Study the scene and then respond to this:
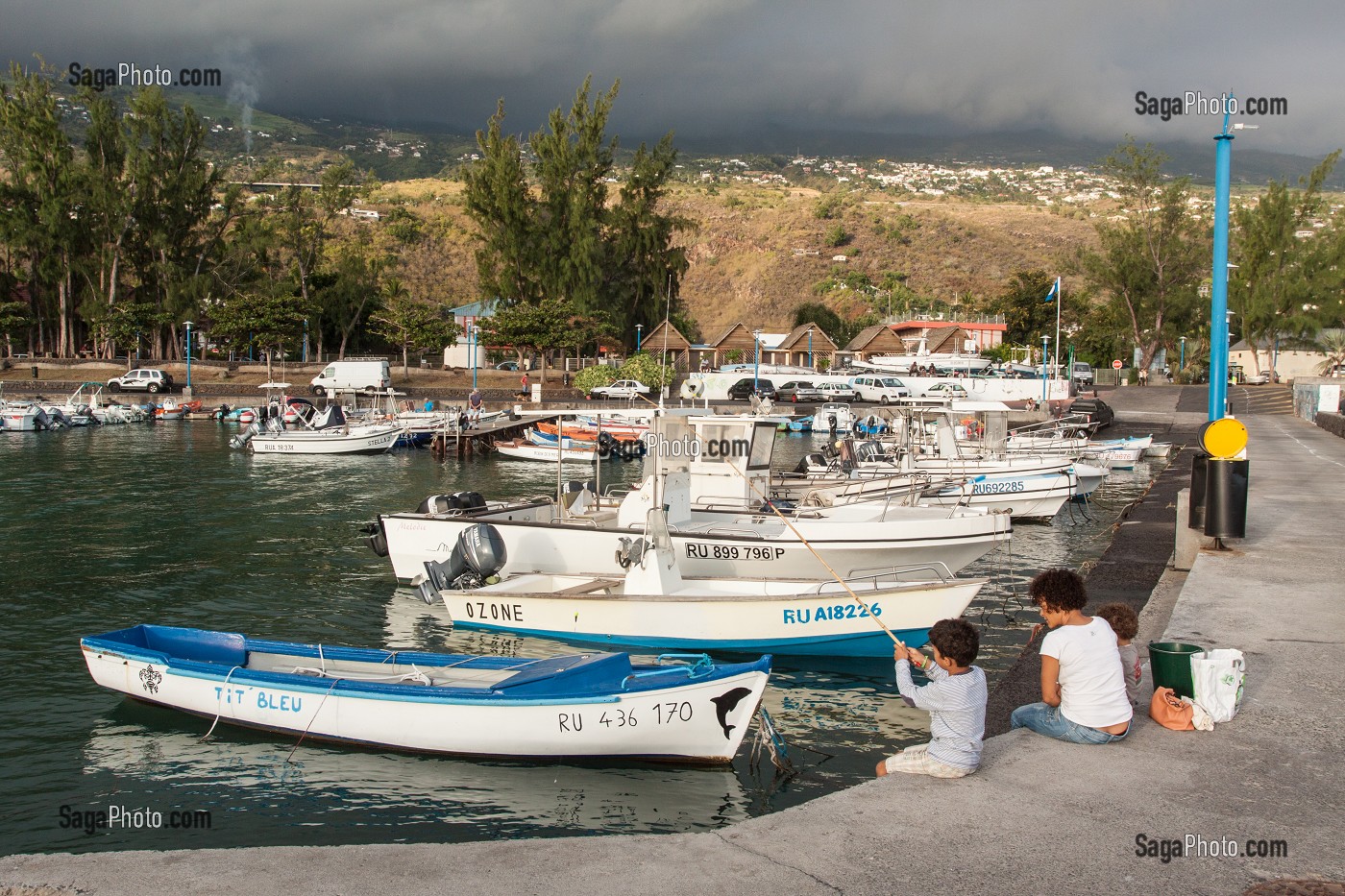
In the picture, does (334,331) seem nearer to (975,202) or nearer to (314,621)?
(314,621)

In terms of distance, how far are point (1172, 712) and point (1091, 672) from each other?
1.00 m

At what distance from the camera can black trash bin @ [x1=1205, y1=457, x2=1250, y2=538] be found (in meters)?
15.0

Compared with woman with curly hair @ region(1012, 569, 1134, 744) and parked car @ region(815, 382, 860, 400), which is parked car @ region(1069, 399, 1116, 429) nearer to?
parked car @ region(815, 382, 860, 400)

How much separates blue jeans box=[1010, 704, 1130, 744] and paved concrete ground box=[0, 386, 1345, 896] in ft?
0.29

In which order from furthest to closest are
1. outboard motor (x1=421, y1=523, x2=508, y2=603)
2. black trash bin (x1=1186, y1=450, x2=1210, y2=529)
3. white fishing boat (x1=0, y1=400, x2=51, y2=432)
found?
white fishing boat (x1=0, y1=400, x2=51, y2=432) → outboard motor (x1=421, y1=523, x2=508, y2=603) → black trash bin (x1=1186, y1=450, x2=1210, y2=529)

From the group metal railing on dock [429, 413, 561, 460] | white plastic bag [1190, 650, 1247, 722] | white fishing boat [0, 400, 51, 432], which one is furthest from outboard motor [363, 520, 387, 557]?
white fishing boat [0, 400, 51, 432]

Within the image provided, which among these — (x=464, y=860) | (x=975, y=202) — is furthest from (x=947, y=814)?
(x=975, y=202)

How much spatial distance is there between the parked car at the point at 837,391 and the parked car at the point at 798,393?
0.91 feet

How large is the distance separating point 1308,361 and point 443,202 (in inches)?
3768

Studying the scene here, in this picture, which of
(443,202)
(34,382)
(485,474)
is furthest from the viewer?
(443,202)

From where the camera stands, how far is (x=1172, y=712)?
28.0 feet

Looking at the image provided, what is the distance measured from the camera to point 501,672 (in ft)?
40.3

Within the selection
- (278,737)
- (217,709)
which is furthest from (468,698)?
(217,709)

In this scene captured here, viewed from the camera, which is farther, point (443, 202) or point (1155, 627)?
point (443, 202)
